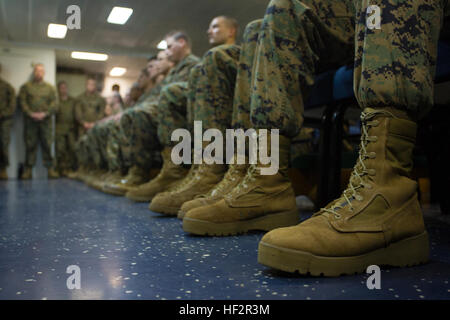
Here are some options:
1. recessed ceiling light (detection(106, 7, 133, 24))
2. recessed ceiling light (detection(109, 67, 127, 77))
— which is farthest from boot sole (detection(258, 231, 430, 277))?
recessed ceiling light (detection(109, 67, 127, 77))

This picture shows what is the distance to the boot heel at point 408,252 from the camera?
0.62m

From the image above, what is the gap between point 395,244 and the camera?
623 mm

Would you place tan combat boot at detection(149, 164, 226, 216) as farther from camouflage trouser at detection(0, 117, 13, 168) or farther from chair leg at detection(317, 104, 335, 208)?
camouflage trouser at detection(0, 117, 13, 168)

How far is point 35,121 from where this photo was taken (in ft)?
22.5

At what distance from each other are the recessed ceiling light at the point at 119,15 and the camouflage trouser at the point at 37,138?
18.1 ft

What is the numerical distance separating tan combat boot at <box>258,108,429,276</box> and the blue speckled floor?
25mm

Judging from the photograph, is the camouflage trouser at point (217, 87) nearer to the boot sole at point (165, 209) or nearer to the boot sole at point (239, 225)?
the boot sole at point (165, 209)

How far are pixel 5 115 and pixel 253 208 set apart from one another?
6.82 meters

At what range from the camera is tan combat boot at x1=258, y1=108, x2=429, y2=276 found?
567 mm

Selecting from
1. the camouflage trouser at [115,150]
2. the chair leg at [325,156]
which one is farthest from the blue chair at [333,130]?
the camouflage trouser at [115,150]

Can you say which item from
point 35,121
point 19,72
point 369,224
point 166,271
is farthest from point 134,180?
point 19,72

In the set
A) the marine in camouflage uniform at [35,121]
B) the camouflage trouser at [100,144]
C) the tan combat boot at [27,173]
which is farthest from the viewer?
the marine in camouflage uniform at [35,121]
